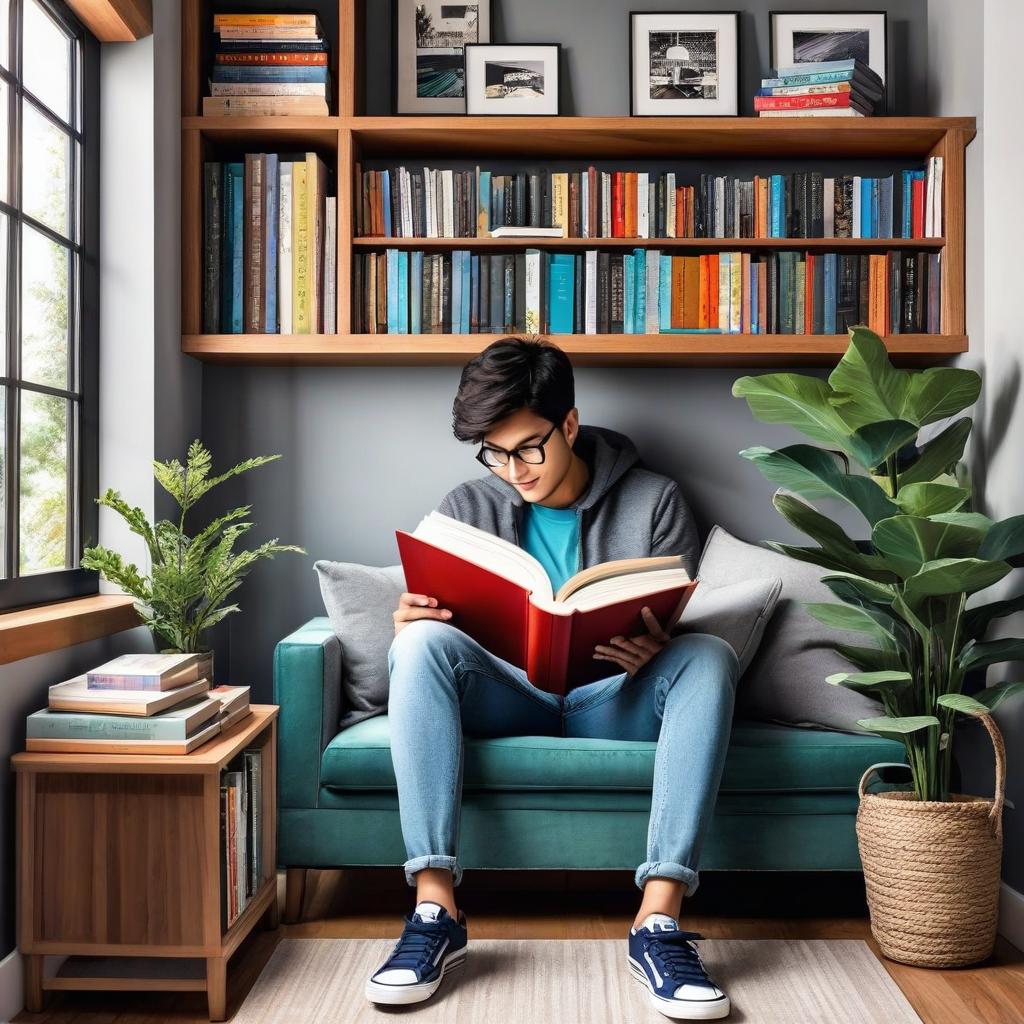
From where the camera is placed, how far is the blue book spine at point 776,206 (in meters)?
2.46

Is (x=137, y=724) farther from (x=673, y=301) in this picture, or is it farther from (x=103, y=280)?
(x=673, y=301)

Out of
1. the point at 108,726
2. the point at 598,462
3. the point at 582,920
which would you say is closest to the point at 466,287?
the point at 598,462

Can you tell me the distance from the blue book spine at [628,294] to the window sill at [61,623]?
132 centimetres

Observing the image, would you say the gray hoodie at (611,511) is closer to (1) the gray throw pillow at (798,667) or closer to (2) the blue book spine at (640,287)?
(1) the gray throw pillow at (798,667)

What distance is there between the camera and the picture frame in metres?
2.55

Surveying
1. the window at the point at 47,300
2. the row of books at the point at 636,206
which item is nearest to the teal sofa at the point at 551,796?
the window at the point at 47,300

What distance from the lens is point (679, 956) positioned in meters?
1.62

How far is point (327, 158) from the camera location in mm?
2570

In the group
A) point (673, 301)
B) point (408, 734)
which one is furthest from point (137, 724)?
point (673, 301)

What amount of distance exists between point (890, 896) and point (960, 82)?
6.17 feet

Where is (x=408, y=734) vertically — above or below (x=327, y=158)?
below

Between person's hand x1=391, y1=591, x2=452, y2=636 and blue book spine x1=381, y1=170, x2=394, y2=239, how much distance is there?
3.46 ft

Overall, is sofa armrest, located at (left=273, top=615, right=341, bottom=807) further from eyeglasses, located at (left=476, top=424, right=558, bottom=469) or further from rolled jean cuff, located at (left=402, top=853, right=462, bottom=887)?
eyeglasses, located at (left=476, top=424, right=558, bottom=469)

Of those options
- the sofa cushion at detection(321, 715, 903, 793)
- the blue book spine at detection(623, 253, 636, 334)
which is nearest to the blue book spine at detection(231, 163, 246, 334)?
the blue book spine at detection(623, 253, 636, 334)
